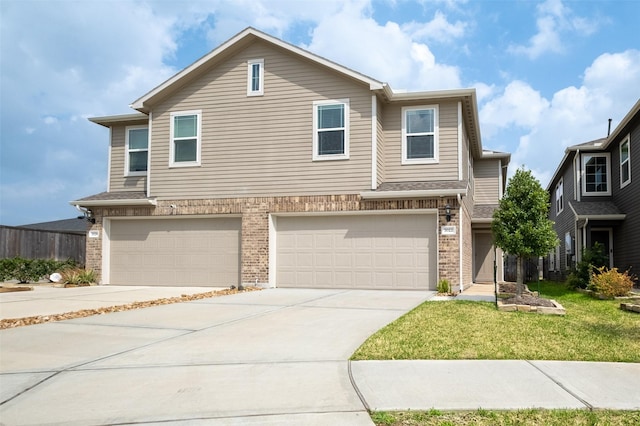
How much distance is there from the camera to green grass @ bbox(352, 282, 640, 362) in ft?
22.6

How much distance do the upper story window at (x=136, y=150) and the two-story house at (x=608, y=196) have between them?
45.7ft

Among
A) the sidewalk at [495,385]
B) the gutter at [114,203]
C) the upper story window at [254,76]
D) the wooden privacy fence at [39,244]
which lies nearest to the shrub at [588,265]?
the upper story window at [254,76]

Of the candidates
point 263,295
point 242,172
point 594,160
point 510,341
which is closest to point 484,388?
point 510,341

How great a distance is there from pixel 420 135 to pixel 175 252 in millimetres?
8292

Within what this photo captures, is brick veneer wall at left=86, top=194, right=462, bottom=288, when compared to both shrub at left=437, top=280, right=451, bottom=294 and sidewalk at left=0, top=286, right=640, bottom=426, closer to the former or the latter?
shrub at left=437, top=280, right=451, bottom=294

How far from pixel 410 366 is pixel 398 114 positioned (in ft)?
36.9

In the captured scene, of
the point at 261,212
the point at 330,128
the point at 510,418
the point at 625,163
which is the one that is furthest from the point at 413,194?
the point at 510,418

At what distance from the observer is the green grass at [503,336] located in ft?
22.6

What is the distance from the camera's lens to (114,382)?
19.0 feet

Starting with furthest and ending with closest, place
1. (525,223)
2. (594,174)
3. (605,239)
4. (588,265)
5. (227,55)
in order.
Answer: (605,239)
(594,174)
(588,265)
(227,55)
(525,223)

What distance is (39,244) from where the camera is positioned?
2103 centimetres

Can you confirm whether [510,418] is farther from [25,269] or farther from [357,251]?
[25,269]

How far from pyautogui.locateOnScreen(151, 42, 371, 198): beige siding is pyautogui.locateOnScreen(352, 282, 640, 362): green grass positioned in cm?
608

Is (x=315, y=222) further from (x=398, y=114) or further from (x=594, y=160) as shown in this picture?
(x=594, y=160)
